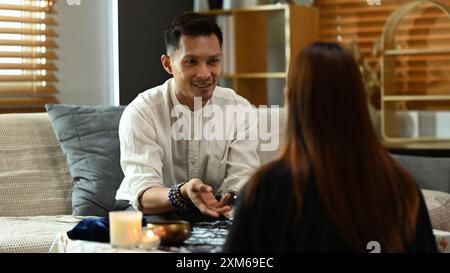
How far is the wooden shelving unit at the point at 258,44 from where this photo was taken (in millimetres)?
3551

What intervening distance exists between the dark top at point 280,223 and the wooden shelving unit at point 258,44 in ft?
7.78

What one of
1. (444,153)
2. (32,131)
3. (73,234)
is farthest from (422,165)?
(73,234)

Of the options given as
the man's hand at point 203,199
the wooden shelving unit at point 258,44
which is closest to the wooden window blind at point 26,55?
the wooden shelving unit at point 258,44

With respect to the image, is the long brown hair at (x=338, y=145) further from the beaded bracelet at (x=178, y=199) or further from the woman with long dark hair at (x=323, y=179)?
the beaded bracelet at (x=178, y=199)

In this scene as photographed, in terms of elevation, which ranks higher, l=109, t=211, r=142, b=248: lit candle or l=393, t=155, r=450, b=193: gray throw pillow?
l=109, t=211, r=142, b=248: lit candle

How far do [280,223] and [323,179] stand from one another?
9cm

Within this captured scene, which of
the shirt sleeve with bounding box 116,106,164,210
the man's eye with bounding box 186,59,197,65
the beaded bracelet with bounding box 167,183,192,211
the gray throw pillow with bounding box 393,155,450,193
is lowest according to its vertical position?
the gray throw pillow with bounding box 393,155,450,193

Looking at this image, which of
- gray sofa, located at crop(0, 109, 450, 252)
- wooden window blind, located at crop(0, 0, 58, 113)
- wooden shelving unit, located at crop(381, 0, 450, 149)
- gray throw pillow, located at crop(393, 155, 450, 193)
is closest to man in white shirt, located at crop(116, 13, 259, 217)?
gray sofa, located at crop(0, 109, 450, 252)

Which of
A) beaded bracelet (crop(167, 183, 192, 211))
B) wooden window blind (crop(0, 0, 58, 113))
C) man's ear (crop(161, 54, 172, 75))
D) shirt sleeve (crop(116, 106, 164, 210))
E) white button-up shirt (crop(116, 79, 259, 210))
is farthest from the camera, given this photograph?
wooden window blind (crop(0, 0, 58, 113))

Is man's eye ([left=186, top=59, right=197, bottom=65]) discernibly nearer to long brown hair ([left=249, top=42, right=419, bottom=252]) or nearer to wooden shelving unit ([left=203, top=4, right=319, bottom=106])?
long brown hair ([left=249, top=42, right=419, bottom=252])

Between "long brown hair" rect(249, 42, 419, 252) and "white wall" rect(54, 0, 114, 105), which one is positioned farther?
"white wall" rect(54, 0, 114, 105)

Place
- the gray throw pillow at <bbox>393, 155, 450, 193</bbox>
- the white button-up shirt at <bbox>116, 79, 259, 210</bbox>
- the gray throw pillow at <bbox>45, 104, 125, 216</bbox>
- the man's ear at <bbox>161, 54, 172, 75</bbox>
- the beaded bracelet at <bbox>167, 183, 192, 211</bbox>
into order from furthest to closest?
the gray throw pillow at <bbox>393, 155, 450, 193</bbox> < the gray throw pillow at <bbox>45, 104, 125, 216</bbox> < the man's ear at <bbox>161, 54, 172, 75</bbox> < the white button-up shirt at <bbox>116, 79, 259, 210</bbox> < the beaded bracelet at <bbox>167, 183, 192, 211</bbox>

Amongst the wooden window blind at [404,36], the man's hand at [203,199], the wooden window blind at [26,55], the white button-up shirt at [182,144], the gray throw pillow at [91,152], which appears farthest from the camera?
the wooden window blind at [404,36]

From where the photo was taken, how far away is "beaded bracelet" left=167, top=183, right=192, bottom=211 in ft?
6.08
